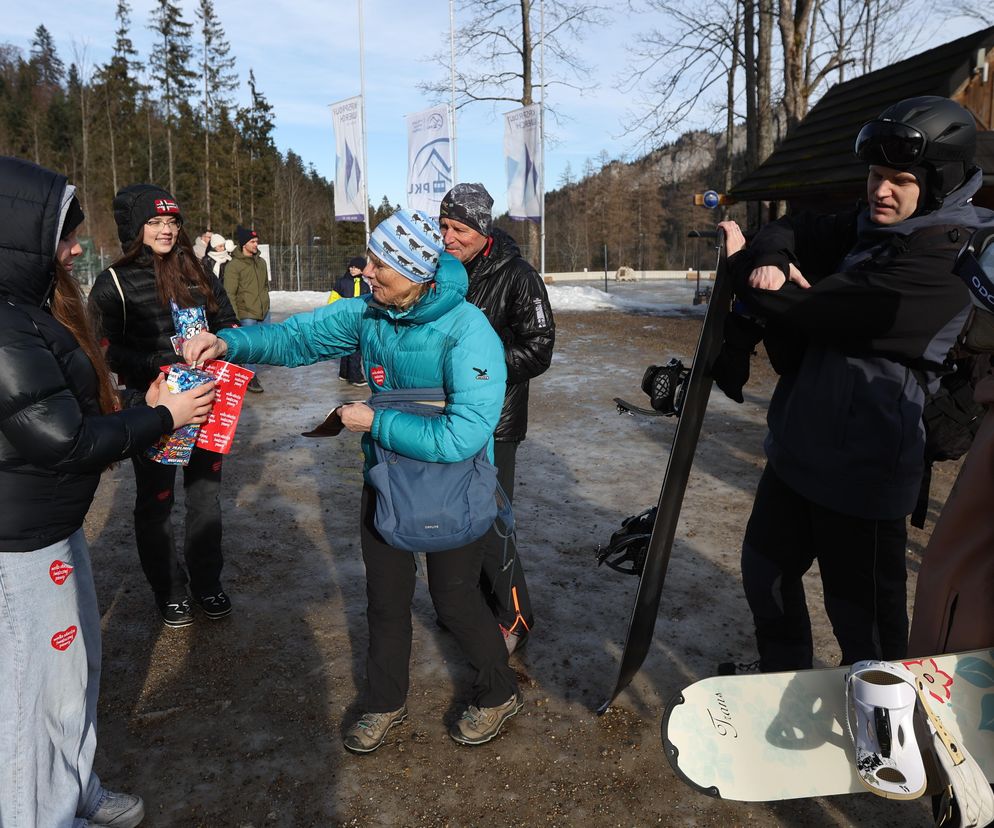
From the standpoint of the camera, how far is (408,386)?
97.7 inches

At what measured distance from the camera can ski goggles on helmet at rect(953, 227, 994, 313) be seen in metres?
1.43

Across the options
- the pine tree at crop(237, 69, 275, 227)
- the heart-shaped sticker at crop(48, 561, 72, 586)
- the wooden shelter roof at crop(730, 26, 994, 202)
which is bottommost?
the heart-shaped sticker at crop(48, 561, 72, 586)

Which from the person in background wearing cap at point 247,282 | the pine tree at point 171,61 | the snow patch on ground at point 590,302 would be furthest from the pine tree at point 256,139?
the person in background wearing cap at point 247,282

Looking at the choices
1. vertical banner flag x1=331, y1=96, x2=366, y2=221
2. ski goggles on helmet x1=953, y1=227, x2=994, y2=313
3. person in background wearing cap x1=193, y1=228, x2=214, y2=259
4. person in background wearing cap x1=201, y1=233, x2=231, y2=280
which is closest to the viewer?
ski goggles on helmet x1=953, y1=227, x2=994, y2=313

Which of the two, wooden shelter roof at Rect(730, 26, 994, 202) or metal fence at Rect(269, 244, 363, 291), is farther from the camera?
metal fence at Rect(269, 244, 363, 291)

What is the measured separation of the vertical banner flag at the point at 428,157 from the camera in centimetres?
1861

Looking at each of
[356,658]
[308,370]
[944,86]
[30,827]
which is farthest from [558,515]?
[944,86]

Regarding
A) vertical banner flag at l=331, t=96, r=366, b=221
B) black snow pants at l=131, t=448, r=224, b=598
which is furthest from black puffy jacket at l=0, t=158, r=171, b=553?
vertical banner flag at l=331, t=96, r=366, b=221

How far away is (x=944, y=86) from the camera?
9.55 metres

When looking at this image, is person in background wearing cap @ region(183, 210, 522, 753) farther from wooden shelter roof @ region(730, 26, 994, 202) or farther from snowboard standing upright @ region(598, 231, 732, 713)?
wooden shelter roof @ region(730, 26, 994, 202)

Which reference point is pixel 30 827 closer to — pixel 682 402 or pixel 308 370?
pixel 682 402

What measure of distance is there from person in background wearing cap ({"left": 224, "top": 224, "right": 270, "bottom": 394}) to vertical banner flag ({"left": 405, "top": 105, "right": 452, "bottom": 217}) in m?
9.11

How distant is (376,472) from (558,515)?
2859 mm

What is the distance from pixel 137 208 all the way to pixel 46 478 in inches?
72.2
